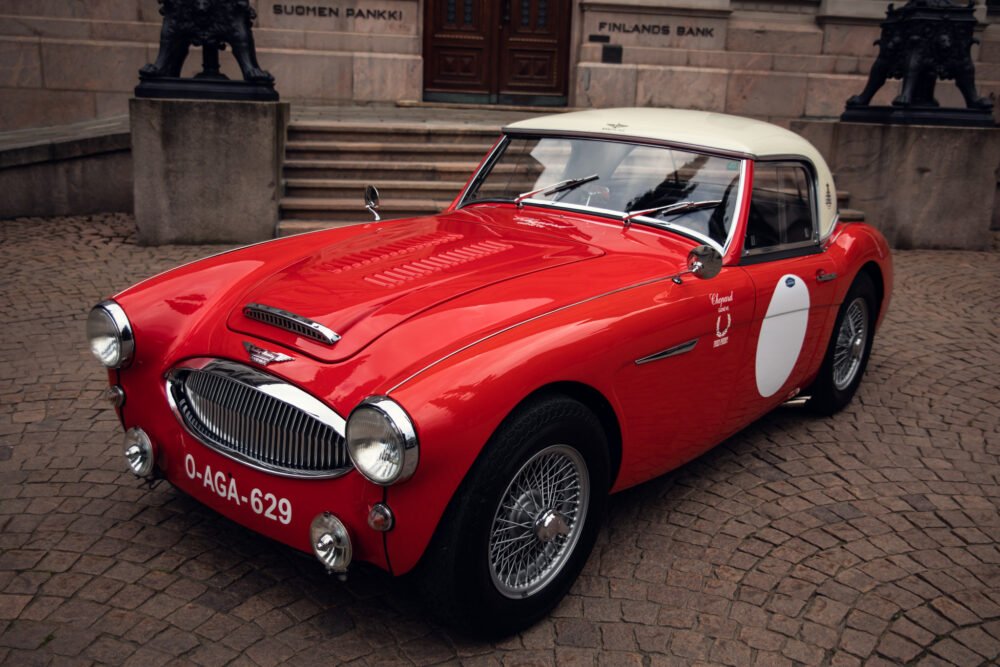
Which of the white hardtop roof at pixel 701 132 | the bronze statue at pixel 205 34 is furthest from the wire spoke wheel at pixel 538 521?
the bronze statue at pixel 205 34

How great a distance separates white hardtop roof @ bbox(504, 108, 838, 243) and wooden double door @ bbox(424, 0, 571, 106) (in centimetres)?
868

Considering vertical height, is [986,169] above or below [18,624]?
above

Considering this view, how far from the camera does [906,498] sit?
3973 millimetres

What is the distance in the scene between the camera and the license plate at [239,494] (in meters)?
2.74

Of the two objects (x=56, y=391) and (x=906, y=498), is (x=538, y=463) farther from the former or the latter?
A: (x=56, y=391)

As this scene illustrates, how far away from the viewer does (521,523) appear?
285 centimetres

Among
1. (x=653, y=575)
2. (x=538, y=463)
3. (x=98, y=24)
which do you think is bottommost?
(x=653, y=575)

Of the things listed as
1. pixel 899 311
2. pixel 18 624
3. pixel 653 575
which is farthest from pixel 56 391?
pixel 899 311

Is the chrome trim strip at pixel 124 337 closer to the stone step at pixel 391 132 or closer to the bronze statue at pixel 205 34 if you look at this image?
the bronze statue at pixel 205 34

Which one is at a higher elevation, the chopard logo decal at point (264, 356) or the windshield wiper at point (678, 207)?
the windshield wiper at point (678, 207)

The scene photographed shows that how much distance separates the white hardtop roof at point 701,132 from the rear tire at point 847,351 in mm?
431

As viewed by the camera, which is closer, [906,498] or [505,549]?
[505,549]

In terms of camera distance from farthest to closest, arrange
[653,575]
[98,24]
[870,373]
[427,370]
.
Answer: [98,24] < [870,373] < [653,575] < [427,370]

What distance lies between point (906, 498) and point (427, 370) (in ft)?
8.34
